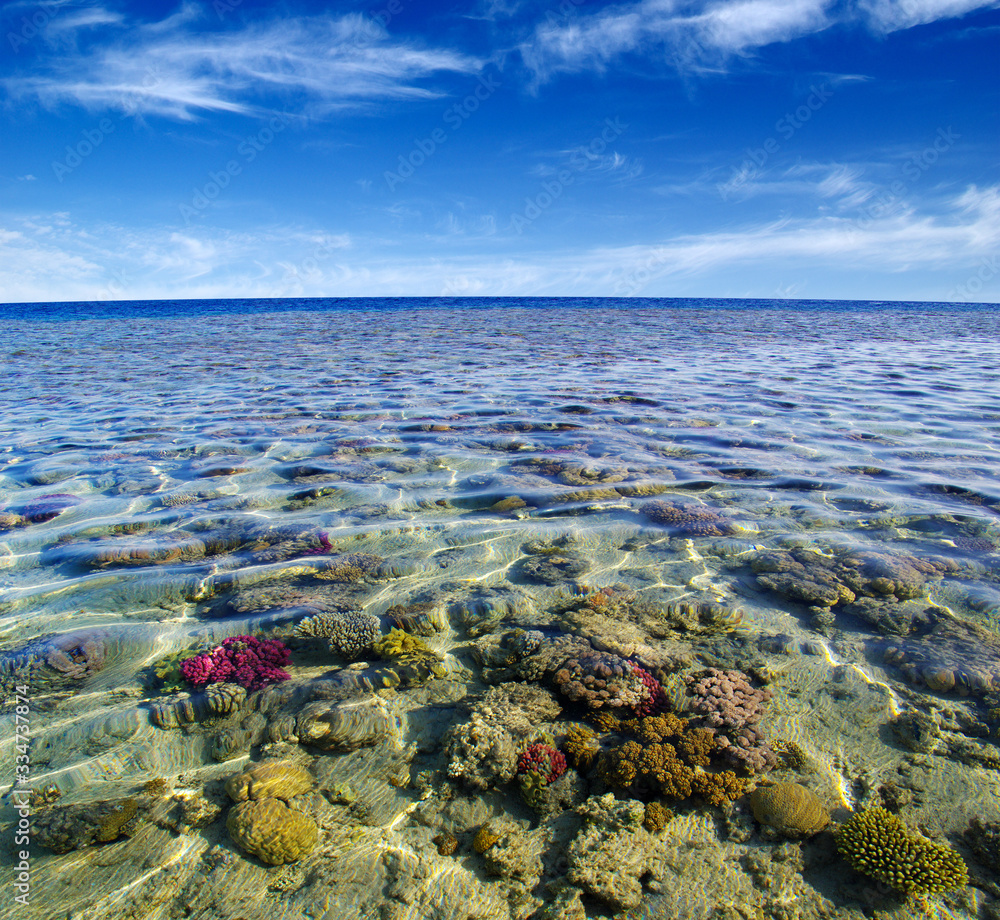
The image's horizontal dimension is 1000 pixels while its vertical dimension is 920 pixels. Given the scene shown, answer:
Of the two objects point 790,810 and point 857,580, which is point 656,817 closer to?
point 790,810

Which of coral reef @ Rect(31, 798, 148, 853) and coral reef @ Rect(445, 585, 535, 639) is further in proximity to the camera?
coral reef @ Rect(445, 585, 535, 639)

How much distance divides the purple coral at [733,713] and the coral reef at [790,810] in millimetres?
231

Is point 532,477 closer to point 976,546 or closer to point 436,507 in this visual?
point 436,507

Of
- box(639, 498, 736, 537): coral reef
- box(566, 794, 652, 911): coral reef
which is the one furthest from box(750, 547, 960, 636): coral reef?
box(566, 794, 652, 911): coral reef

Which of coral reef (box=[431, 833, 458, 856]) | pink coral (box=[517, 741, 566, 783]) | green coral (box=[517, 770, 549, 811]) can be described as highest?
pink coral (box=[517, 741, 566, 783])

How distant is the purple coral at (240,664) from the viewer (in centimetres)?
448

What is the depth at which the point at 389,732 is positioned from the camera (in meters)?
4.02

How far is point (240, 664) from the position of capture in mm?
4609

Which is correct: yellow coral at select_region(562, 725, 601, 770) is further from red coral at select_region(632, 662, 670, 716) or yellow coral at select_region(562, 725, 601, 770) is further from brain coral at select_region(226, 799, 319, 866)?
brain coral at select_region(226, 799, 319, 866)

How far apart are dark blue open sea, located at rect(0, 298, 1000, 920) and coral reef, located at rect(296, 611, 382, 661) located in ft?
0.10

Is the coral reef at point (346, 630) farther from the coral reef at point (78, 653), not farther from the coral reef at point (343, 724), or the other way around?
the coral reef at point (78, 653)

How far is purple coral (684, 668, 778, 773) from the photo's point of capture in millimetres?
3666

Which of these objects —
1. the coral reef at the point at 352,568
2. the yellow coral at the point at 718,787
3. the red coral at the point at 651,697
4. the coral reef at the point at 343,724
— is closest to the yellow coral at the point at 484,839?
the coral reef at the point at 343,724

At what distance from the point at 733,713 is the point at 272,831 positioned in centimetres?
314
